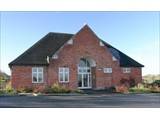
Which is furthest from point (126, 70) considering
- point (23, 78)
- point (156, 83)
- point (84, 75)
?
point (23, 78)

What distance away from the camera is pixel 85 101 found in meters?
16.6

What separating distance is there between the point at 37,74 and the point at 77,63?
2.69 meters

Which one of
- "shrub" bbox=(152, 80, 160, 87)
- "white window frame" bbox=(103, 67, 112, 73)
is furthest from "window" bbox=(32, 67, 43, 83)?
"shrub" bbox=(152, 80, 160, 87)

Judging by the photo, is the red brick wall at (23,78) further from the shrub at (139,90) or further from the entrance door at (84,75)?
the shrub at (139,90)

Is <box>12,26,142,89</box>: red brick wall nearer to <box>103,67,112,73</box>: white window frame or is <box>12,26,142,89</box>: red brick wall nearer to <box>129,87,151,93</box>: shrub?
<box>103,67,112,73</box>: white window frame

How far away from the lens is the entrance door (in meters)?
19.3

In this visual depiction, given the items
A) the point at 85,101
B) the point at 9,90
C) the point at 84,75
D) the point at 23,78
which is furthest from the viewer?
the point at 84,75

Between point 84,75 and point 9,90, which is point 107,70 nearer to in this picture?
point 84,75

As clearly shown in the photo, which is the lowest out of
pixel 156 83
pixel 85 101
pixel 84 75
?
pixel 85 101

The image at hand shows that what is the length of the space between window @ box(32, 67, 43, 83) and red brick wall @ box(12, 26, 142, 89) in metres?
0.19

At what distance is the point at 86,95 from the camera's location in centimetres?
1773

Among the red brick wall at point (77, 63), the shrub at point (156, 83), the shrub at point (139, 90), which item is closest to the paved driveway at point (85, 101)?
the shrub at point (139, 90)

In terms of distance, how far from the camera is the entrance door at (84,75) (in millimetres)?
19312
